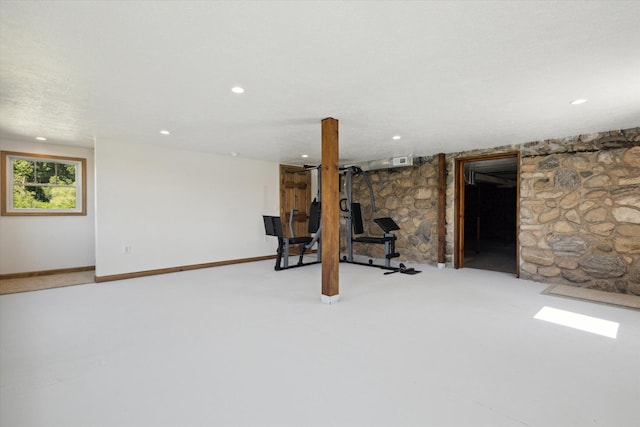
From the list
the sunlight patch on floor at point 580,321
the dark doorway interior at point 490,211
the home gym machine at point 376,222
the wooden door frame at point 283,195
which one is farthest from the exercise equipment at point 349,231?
the dark doorway interior at point 490,211

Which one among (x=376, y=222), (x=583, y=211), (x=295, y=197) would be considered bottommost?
(x=376, y=222)

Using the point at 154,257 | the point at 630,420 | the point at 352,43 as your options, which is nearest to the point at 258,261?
the point at 154,257

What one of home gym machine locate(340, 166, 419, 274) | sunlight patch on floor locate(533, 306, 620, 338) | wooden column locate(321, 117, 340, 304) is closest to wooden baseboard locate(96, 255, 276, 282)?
home gym machine locate(340, 166, 419, 274)

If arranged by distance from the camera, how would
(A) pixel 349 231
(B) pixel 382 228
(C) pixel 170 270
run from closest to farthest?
(C) pixel 170 270 → (B) pixel 382 228 → (A) pixel 349 231

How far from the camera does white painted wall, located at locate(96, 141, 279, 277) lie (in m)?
4.72

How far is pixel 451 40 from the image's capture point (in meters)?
1.91

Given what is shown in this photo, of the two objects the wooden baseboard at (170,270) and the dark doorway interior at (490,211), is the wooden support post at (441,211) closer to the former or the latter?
the dark doorway interior at (490,211)

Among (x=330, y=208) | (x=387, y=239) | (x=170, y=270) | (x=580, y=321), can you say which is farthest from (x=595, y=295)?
(x=170, y=270)

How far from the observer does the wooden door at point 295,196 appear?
6.95 m

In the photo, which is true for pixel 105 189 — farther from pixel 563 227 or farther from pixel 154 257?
pixel 563 227

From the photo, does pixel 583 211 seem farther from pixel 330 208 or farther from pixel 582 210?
pixel 330 208

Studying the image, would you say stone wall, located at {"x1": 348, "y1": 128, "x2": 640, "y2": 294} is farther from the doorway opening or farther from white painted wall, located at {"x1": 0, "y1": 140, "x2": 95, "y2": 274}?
white painted wall, located at {"x1": 0, "y1": 140, "x2": 95, "y2": 274}

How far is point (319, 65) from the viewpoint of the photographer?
2.25m

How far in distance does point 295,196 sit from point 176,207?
108 inches
